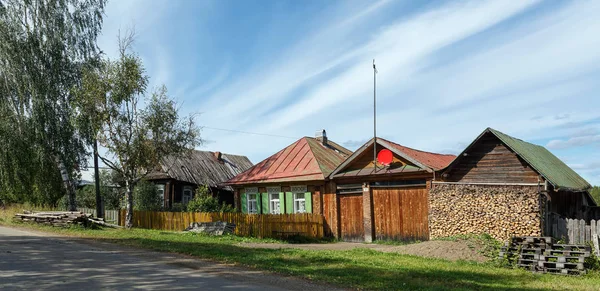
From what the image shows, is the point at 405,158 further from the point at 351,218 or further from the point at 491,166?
the point at 351,218

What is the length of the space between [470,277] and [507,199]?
554 cm

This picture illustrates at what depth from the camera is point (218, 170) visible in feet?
120

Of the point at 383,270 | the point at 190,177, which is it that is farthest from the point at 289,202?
the point at 383,270

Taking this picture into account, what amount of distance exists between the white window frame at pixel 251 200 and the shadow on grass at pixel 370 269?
992 centimetres

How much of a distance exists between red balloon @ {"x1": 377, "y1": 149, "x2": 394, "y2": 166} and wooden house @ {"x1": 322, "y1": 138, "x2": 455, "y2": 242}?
0.46ft

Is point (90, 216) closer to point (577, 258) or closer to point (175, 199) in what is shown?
point (175, 199)

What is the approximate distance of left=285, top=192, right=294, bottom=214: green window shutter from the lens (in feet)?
77.8

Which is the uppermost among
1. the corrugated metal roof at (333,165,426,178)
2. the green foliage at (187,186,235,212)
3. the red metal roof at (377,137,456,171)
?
the red metal roof at (377,137,456,171)

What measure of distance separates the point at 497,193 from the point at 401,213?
4521mm

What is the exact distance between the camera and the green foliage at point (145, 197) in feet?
97.8

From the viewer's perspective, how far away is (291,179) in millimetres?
23234

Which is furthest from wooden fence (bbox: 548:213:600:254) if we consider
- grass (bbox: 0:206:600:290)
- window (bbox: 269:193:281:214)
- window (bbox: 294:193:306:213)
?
window (bbox: 269:193:281:214)

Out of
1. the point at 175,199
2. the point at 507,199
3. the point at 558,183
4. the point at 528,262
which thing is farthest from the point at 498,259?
the point at 175,199

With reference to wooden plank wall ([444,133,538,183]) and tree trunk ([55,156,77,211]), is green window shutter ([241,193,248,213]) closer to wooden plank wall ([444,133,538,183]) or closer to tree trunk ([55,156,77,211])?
tree trunk ([55,156,77,211])
